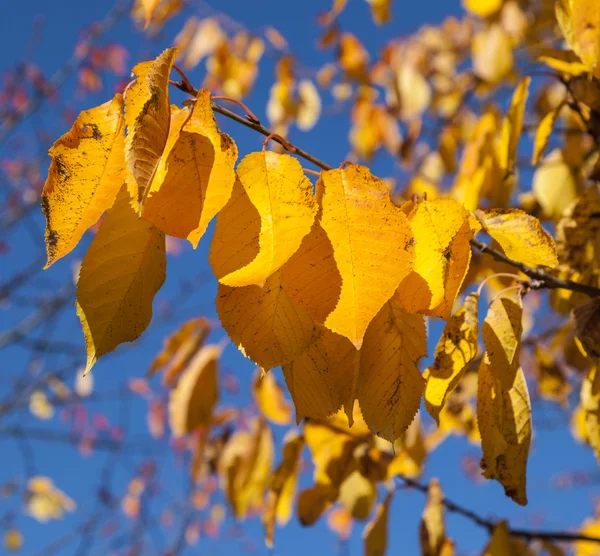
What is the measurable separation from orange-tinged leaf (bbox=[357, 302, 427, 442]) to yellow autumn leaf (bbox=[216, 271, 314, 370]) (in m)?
0.07

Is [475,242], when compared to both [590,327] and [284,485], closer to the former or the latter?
[590,327]

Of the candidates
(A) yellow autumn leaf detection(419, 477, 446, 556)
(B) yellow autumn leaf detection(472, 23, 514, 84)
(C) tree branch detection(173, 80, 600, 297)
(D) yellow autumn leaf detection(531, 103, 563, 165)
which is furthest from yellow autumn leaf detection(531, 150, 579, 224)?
(A) yellow autumn leaf detection(419, 477, 446, 556)

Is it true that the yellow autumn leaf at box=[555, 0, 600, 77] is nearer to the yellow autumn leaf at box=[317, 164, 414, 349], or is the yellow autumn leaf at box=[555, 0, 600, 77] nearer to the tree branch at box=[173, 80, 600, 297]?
the tree branch at box=[173, 80, 600, 297]

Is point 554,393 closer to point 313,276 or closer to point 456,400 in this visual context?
point 456,400

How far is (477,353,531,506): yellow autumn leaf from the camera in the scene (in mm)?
606

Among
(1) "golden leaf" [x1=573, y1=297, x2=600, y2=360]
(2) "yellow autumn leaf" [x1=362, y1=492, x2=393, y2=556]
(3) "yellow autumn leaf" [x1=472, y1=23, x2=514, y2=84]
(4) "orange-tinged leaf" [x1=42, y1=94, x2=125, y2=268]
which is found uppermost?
(3) "yellow autumn leaf" [x1=472, y1=23, x2=514, y2=84]

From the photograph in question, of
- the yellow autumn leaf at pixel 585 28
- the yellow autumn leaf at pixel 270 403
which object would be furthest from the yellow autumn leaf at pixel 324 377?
the yellow autumn leaf at pixel 270 403

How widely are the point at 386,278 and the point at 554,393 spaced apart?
4.30ft

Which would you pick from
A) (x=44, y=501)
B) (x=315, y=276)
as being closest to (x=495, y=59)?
(x=315, y=276)

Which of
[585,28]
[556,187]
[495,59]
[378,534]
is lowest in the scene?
[378,534]

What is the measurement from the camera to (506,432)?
616 millimetres

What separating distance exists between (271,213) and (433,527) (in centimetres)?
83

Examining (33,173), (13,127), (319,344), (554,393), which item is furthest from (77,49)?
(319,344)

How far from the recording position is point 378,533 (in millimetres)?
1193
